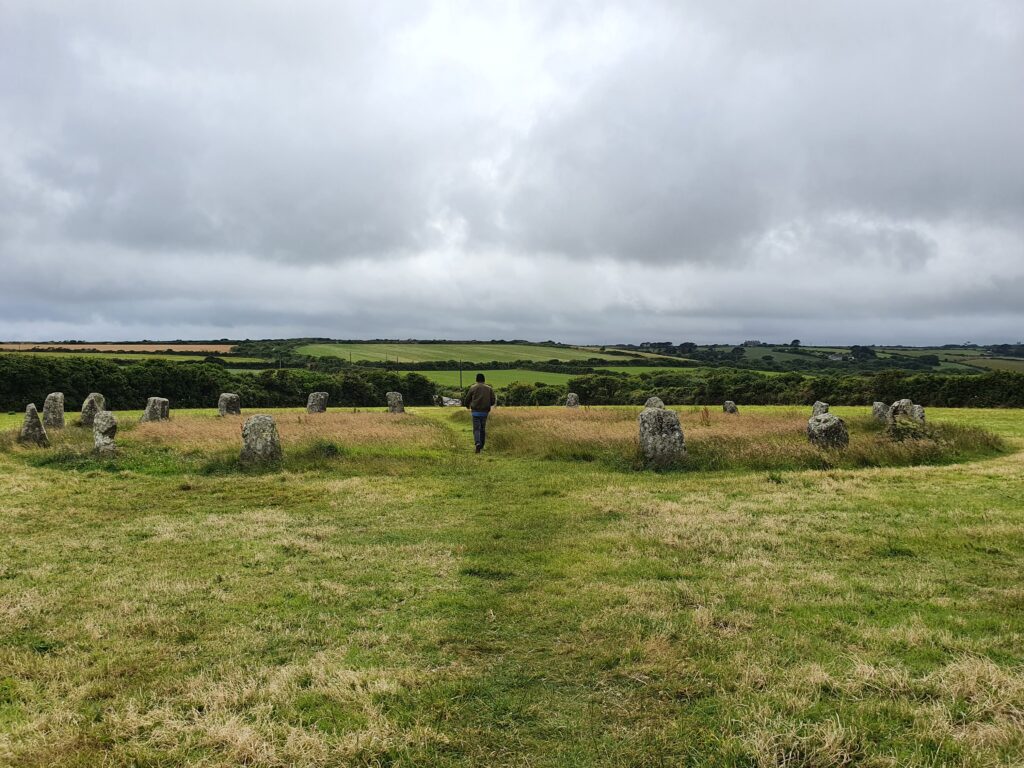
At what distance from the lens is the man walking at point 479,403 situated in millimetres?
18469

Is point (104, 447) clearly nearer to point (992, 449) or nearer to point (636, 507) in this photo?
point (636, 507)

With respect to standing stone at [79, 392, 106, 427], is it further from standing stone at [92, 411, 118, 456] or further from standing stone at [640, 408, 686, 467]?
standing stone at [640, 408, 686, 467]

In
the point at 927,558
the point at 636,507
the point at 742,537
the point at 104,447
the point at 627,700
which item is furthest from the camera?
the point at 104,447

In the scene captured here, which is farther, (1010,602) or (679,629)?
(1010,602)

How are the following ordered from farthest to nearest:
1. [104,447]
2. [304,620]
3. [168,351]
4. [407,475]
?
1. [168,351]
2. [104,447]
3. [407,475]
4. [304,620]

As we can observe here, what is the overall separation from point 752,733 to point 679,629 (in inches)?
67.2

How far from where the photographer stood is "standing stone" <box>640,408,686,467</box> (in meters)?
15.8

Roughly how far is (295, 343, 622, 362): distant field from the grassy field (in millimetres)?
93315

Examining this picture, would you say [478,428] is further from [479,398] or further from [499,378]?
[499,378]

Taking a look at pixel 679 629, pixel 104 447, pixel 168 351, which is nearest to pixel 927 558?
pixel 679 629

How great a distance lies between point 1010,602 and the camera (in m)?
6.04

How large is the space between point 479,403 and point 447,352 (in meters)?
100

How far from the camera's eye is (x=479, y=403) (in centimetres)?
1859


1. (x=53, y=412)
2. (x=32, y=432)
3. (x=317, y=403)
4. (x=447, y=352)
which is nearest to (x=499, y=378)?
(x=447, y=352)
